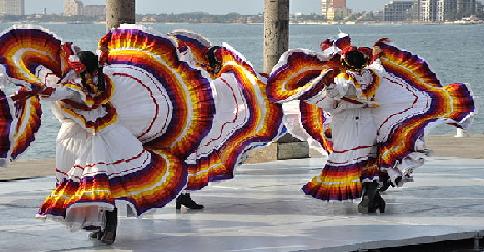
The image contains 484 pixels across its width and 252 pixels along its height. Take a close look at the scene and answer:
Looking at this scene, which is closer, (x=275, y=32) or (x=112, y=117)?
(x=112, y=117)

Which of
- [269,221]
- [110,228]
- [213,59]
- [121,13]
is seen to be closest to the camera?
[110,228]

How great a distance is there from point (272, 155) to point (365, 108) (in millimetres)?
5083

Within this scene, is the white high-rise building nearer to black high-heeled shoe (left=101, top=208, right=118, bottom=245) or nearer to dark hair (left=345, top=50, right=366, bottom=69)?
→ dark hair (left=345, top=50, right=366, bottom=69)

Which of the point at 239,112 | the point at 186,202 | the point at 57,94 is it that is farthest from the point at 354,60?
the point at 57,94

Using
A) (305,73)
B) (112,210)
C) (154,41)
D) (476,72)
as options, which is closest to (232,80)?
(305,73)

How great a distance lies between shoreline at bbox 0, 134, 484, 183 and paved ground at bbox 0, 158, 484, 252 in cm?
116

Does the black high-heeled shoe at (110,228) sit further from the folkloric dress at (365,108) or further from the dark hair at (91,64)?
the folkloric dress at (365,108)

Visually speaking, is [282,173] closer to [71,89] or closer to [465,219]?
[465,219]

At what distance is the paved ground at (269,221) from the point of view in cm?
1199

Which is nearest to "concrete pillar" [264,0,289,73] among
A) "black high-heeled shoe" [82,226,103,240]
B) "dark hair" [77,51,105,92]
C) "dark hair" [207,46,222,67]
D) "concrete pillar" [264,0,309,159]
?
"concrete pillar" [264,0,309,159]

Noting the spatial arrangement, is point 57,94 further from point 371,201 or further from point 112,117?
point 371,201

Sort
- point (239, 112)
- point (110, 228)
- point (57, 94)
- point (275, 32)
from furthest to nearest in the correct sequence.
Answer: point (275, 32), point (239, 112), point (110, 228), point (57, 94)

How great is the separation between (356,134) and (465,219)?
126cm

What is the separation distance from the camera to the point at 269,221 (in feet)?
43.7
